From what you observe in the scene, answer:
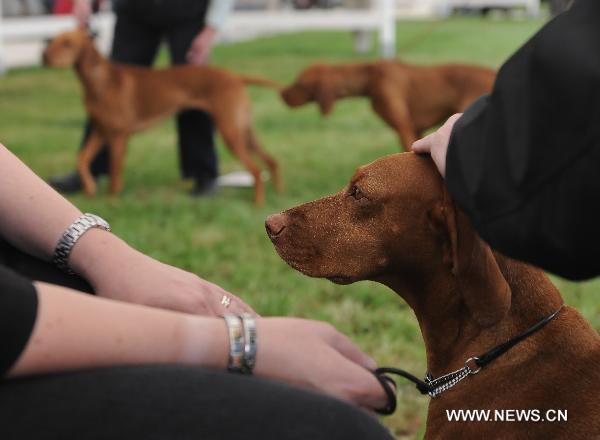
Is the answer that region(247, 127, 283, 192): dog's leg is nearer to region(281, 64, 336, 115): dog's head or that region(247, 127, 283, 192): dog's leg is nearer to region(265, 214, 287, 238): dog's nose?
region(281, 64, 336, 115): dog's head

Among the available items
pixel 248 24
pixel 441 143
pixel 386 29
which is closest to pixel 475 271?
pixel 441 143

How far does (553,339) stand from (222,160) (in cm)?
597

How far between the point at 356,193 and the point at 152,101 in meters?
4.41

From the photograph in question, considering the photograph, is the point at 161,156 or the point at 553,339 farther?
the point at 161,156

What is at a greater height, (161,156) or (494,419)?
(494,419)

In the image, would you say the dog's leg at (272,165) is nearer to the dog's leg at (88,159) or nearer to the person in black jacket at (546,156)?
the dog's leg at (88,159)

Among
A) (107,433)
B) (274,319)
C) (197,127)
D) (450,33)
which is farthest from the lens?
(450,33)

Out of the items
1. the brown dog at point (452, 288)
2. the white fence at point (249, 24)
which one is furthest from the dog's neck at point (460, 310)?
the white fence at point (249, 24)

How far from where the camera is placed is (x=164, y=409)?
104 centimetres

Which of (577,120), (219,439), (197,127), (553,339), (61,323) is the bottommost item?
(197,127)

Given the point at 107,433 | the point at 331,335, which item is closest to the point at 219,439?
the point at 107,433

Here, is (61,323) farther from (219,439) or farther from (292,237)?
(292,237)

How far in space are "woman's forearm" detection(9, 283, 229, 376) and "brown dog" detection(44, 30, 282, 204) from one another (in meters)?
4.90

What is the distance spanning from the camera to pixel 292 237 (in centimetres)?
200
